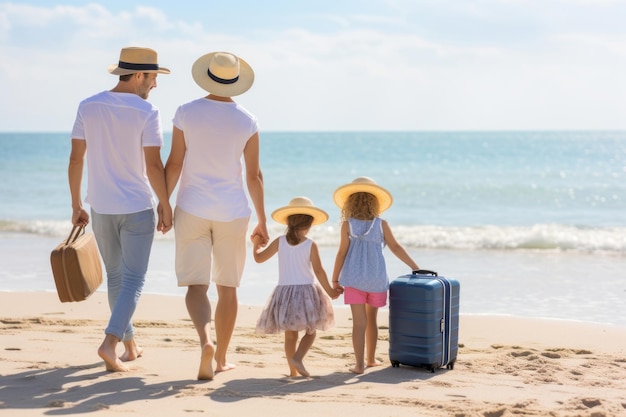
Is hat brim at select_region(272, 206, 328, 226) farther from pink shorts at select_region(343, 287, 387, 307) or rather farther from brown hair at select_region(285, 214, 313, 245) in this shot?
pink shorts at select_region(343, 287, 387, 307)

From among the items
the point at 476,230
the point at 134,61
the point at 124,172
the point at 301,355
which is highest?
the point at 134,61

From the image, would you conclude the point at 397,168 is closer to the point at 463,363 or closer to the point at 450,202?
the point at 450,202

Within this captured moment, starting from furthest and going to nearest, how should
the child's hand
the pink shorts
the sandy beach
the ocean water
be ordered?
the ocean water < the pink shorts < the child's hand < the sandy beach

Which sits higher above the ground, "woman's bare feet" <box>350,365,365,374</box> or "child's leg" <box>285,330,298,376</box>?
"child's leg" <box>285,330,298,376</box>

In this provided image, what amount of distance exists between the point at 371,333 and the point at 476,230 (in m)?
10.1

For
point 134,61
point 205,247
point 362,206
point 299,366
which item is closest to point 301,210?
point 362,206

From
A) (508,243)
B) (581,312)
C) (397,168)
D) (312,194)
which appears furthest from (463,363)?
(397,168)

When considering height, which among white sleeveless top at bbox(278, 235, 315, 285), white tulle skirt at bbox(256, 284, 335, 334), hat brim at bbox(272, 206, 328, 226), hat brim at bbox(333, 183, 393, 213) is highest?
hat brim at bbox(333, 183, 393, 213)

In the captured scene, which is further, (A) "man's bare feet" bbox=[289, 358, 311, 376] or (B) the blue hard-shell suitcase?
(B) the blue hard-shell suitcase

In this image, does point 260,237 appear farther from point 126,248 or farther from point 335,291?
point 126,248

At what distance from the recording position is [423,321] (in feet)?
16.8

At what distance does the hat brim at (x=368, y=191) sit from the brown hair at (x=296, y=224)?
10.5 inches

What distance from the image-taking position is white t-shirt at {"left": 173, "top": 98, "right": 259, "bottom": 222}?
4.74 meters

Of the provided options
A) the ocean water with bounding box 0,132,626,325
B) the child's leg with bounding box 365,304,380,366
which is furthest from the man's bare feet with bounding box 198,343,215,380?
the ocean water with bounding box 0,132,626,325
